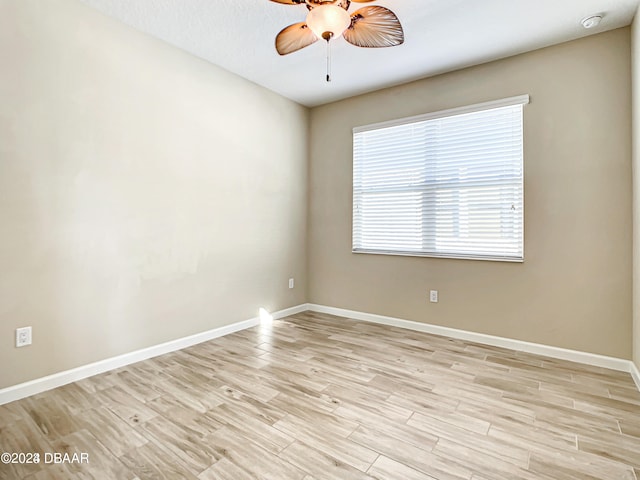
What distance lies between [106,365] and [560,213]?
3803 millimetres

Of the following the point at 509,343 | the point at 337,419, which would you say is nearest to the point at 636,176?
the point at 509,343

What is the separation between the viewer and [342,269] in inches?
168

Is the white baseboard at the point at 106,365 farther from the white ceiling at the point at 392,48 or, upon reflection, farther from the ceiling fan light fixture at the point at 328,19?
the ceiling fan light fixture at the point at 328,19

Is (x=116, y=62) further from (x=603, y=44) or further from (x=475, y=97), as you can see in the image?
(x=603, y=44)

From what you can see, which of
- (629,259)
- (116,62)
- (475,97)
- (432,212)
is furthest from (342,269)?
(116,62)

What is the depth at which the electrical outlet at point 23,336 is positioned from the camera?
220cm

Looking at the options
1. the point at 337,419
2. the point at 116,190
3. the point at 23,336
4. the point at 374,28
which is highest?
the point at 374,28

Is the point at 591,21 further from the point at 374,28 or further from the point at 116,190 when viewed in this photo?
the point at 116,190

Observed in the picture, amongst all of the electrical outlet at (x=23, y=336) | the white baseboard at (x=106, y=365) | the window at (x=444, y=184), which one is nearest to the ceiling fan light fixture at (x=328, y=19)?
the window at (x=444, y=184)

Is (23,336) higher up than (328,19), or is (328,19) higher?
(328,19)

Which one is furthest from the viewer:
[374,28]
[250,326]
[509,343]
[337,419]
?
[250,326]

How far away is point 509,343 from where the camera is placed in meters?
3.15

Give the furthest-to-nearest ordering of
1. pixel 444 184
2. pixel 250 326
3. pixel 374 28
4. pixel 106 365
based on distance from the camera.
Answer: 1. pixel 250 326
2. pixel 444 184
3. pixel 106 365
4. pixel 374 28

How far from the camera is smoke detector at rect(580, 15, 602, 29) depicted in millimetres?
2510
